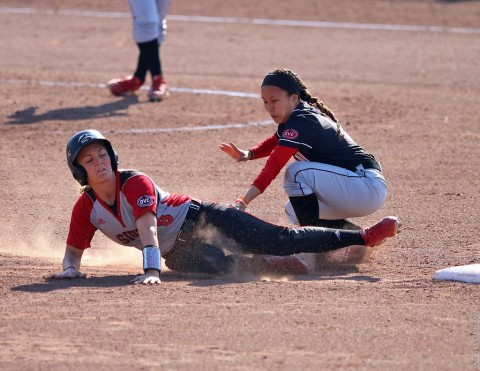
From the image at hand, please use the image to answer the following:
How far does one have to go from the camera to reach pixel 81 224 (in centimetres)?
607

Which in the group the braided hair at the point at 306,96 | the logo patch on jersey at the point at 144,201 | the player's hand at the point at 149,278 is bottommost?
the player's hand at the point at 149,278

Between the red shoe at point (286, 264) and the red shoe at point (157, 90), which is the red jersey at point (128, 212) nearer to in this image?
the red shoe at point (286, 264)

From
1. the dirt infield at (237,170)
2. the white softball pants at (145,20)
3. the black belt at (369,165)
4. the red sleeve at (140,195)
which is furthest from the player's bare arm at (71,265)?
the white softball pants at (145,20)

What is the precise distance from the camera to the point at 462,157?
30.9ft

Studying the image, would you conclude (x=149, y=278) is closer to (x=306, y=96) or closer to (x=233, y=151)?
(x=233, y=151)

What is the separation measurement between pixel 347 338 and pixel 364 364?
33cm

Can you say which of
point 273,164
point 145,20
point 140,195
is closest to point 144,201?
point 140,195

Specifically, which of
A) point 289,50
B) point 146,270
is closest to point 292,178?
point 146,270

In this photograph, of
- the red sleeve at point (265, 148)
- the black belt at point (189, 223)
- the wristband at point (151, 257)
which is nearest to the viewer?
the wristband at point (151, 257)

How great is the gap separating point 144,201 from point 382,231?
143 centimetres

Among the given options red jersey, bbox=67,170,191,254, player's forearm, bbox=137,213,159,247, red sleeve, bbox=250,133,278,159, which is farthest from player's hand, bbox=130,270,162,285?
red sleeve, bbox=250,133,278,159

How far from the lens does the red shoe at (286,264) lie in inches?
241

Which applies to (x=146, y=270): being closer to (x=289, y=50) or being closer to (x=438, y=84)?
(x=438, y=84)

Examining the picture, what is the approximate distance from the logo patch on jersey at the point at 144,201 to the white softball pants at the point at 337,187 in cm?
101
